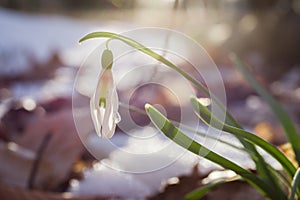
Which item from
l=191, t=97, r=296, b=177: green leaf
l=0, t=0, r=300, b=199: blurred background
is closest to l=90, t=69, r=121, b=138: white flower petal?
l=191, t=97, r=296, b=177: green leaf

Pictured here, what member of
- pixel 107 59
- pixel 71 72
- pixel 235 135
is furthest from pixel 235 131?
pixel 71 72

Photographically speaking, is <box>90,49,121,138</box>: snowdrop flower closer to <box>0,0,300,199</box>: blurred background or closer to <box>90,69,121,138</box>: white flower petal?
<box>90,69,121,138</box>: white flower petal

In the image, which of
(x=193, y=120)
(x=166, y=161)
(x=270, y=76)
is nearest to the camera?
(x=166, y=161)

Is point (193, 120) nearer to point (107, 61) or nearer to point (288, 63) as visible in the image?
point (107, 61)

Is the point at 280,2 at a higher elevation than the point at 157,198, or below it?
higher

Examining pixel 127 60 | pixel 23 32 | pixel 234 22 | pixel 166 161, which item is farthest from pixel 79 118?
pixel 234 22

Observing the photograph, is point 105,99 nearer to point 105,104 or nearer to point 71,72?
point 105,104
